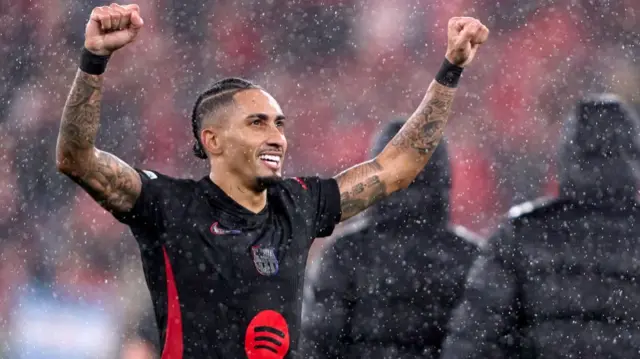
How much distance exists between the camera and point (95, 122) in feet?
8.27

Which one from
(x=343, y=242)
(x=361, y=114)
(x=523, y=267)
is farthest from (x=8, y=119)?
(x=523, y=267)

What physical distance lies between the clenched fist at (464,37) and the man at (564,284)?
Answer: 4.12 feet

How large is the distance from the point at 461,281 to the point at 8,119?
364cm

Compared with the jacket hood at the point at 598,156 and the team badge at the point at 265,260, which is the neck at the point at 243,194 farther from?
the jacket hood at the point at 598,156

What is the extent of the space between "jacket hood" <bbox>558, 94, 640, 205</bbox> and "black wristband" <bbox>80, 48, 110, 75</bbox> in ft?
6.98

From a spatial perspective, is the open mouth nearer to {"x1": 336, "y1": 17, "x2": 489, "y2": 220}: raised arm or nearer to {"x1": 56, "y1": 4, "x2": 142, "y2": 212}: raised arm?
{"x1": 336, "y1": 17, "x2": 489, "y2": 220}: raised arm

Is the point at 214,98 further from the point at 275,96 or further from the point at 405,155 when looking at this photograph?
the point at 275,96

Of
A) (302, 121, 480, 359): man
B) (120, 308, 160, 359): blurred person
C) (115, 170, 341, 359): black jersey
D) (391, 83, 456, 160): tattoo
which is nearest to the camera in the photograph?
(115, 170, 341, 359): black jersey

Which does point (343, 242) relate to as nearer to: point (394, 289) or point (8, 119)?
point (394, 289)

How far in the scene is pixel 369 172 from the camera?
304 cm

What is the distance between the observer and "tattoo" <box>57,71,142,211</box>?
250 cm

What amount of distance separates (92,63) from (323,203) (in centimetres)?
79

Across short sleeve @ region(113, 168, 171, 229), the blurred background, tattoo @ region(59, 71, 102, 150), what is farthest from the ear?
the blurred background

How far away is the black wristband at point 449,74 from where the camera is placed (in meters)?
2.98
